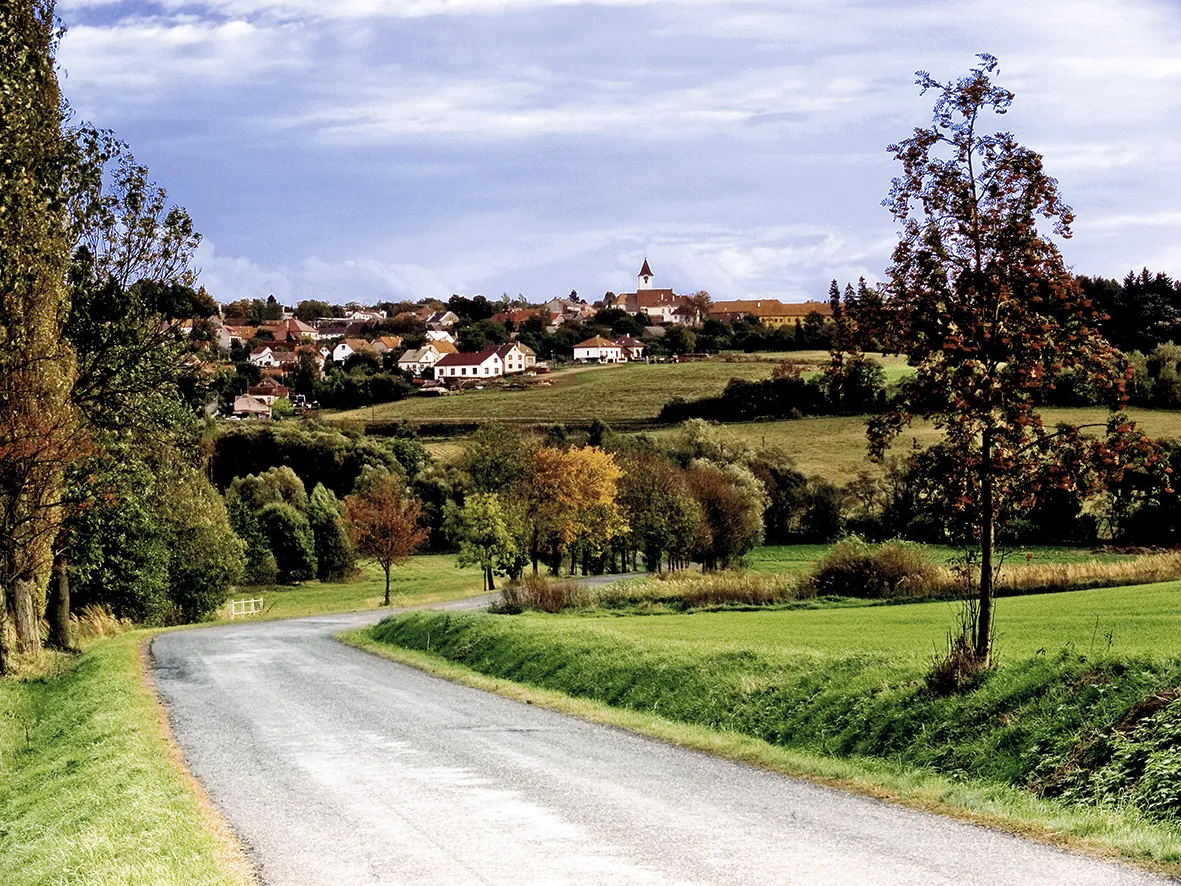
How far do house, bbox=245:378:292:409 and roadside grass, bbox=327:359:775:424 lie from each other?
23.3m

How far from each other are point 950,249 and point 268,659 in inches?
937

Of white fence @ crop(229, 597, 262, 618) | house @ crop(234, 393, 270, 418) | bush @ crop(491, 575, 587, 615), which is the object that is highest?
house @ crop(234, 393, 270, 418)

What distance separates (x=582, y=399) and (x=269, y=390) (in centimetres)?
4774

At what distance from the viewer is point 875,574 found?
51.3m

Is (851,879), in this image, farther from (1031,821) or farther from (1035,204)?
(1035,204)

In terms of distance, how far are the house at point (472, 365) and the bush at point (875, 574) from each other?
453 ft

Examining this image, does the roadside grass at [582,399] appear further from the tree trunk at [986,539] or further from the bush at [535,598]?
the tree trunk at [986,539]

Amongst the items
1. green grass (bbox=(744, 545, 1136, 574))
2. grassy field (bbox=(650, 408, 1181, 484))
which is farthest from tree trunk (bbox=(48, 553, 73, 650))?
grassy field (bbox=(650, 408, 1181, 484))

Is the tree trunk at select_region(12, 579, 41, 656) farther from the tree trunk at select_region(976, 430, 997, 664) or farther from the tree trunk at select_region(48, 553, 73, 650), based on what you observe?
the tree trunk at select_region(976, 430, 997, 664)

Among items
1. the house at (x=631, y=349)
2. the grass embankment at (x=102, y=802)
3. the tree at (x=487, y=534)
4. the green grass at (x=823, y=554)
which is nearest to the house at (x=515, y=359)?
the house at (x=631, y=349)

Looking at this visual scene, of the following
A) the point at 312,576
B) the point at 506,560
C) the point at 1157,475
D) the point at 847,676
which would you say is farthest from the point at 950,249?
the point at 312,576

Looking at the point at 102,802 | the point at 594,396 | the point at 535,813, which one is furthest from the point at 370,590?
the point at 535,813

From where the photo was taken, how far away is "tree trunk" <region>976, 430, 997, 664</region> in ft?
53.5

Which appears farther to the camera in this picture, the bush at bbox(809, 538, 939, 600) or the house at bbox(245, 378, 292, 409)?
the house at bbox(245, 378, 292, 409)
